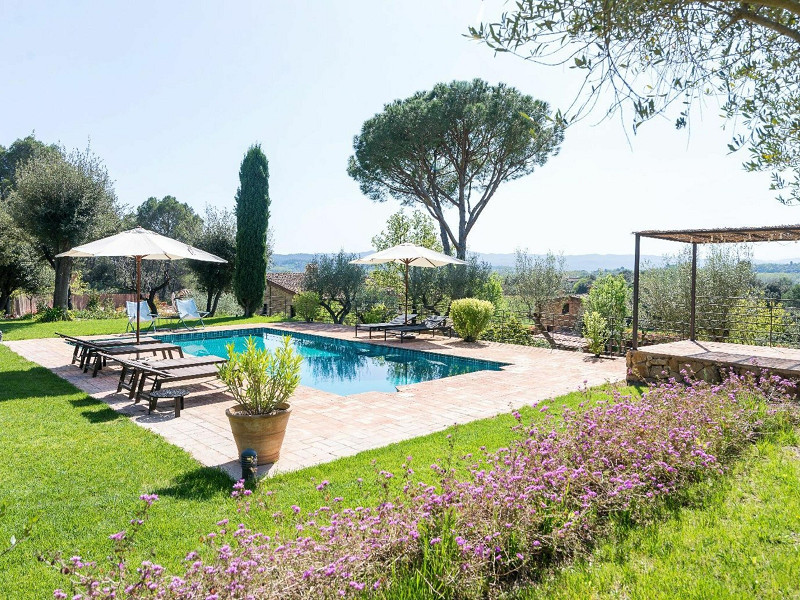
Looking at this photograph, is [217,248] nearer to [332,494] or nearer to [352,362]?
[352,362]

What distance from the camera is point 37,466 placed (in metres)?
4.24

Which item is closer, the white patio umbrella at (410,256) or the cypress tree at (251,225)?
the white patio umbrella at (410,256)

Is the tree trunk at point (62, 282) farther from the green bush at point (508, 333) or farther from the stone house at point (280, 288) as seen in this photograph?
the green bush at point (508, 333)

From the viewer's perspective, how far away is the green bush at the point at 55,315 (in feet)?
51.9

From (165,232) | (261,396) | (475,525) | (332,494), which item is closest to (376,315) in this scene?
(261,396)

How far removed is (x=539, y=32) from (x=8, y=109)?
2237 cm

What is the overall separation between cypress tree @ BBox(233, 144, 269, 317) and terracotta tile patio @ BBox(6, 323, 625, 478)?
827 centimetres

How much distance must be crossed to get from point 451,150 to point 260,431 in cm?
1600

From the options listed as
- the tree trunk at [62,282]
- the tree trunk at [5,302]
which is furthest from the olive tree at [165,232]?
the tree trunk at [5,302]

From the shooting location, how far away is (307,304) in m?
17.2

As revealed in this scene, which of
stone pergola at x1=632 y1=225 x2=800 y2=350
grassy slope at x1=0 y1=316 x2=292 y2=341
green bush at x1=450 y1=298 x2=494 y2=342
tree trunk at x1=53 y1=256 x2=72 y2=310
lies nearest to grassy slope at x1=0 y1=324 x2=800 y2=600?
stone pergola at x1=632 y1=225 x2=800 y2=350

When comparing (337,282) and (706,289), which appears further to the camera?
(337,282)

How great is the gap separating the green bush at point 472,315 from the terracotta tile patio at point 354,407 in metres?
2.29

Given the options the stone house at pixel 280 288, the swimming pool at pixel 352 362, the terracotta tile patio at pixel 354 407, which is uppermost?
the stone house at pixel 280 288
